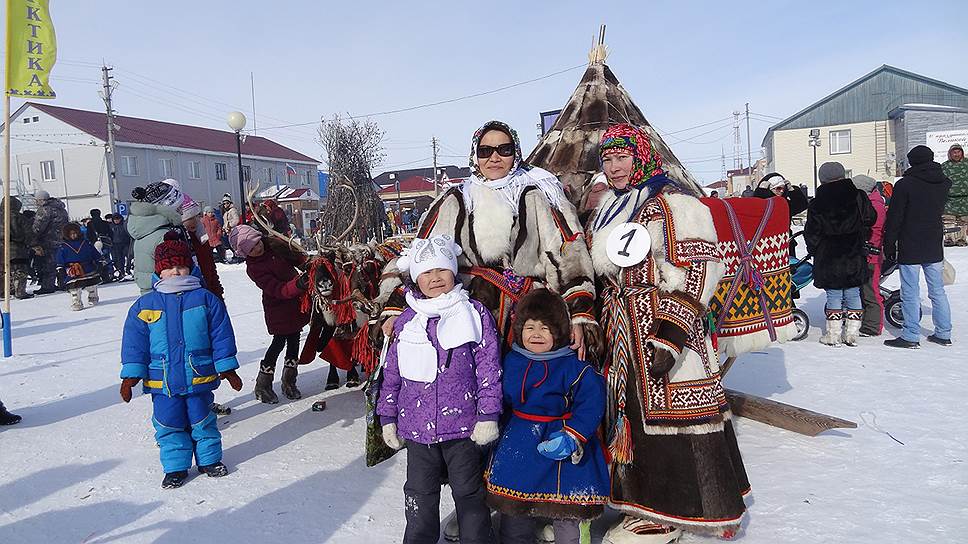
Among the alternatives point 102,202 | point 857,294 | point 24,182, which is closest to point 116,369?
point 857,294

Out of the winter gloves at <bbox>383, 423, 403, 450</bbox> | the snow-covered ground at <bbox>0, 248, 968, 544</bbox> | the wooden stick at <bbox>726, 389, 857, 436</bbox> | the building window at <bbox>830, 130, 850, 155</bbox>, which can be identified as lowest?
the snow-covered ground at <bbox>0, 248, 968, 544</bbox>

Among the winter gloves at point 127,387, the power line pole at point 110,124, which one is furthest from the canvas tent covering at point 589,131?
the power line pole at point 110,124

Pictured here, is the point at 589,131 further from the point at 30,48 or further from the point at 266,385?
the point at 30,48

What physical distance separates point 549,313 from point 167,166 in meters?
38.0

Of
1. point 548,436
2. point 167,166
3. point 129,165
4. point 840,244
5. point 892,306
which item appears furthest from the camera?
point 167,166

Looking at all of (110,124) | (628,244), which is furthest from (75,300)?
(110,124)

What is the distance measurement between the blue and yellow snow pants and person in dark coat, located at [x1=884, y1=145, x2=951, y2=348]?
6.54m

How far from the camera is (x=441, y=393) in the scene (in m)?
2.58

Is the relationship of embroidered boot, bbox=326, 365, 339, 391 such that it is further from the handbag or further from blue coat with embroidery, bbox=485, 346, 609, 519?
the handbag

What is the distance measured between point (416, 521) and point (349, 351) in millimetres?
2577

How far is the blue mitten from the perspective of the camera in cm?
245

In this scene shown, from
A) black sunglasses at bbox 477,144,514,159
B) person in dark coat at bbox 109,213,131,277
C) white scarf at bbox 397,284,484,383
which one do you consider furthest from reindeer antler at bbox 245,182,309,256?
person in dark coat at bbox 109,213,131,277

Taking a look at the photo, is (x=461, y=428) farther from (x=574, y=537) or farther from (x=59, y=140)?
(x=59, y=140)

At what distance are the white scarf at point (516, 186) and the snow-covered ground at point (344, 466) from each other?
65.2 inches
